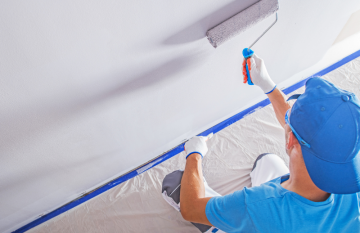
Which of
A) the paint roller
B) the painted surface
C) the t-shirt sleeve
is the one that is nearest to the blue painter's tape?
the painted surface

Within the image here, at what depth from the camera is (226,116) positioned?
154 cm

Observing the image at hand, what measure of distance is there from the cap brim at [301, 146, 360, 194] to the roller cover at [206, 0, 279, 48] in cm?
54

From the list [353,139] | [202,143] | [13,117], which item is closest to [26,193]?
[13,117]

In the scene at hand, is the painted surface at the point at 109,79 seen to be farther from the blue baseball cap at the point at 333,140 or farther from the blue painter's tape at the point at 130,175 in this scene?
the blue baseball cap at the point at 333,140

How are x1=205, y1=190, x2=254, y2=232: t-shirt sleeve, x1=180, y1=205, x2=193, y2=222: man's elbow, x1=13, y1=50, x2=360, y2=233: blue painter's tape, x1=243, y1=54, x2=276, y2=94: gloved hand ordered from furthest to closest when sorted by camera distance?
x1=13, y1=50, x2=360, y2=233: blue painter's tape → x1=243, y1=54, x2=276, y2=94: gloved hand → x1=180, y1=205, x2=193, y2=222: man's elbow → x1=205, y1=190, x2=254, y2=232: t-shirt sleeve

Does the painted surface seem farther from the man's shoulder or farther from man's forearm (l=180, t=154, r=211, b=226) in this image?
the man's shoulder

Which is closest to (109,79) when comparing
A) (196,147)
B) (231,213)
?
(196,147)

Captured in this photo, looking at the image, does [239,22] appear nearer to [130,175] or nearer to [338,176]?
[338,176]

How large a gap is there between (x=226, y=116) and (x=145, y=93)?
818mm

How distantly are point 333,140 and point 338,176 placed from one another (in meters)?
0.11

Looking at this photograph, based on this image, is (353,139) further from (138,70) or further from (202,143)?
(138,70)

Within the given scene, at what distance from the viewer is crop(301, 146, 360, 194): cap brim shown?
23.5 inches

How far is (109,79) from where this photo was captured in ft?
2.50

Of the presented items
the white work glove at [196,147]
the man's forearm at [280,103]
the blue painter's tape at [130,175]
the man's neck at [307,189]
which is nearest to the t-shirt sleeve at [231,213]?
the man's neck at [307,189]
